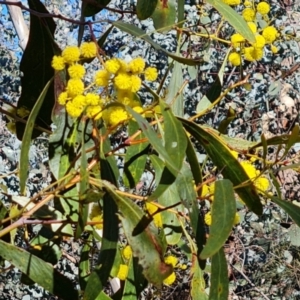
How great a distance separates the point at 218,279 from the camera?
79 cm

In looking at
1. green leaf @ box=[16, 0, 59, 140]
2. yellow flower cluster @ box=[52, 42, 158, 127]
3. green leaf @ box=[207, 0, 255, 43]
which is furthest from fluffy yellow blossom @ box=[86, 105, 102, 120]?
green leaf @ box=[16, 0, 59, 140]

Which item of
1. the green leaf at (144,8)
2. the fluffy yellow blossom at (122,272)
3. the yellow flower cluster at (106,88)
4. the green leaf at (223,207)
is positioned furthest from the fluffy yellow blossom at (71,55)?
the fluffy yellow blossom at (122,272)

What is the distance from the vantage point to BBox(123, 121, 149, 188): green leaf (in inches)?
34.5

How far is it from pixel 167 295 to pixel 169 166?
2.03 metres

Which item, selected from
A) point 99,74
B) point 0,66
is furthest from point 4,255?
point 0,66

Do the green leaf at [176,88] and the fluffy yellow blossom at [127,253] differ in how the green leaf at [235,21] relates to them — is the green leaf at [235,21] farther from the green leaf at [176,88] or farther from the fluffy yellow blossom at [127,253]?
the fluffy yellow blossom at [127,253]

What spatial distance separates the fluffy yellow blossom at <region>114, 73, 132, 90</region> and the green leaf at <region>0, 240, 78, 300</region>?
0.90ft

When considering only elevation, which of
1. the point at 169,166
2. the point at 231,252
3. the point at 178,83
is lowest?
the point at 231,252

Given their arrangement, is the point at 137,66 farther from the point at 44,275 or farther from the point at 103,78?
the point at 44,275

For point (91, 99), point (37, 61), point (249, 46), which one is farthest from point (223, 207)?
point (37, 61)

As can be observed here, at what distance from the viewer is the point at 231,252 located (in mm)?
2588

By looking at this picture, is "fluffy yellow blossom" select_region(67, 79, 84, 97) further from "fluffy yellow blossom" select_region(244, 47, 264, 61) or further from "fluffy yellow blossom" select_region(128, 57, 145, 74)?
"fluffy yellow blossom" select_region(244, 47, 264, 61)

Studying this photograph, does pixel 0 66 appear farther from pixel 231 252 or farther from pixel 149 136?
pixel 149 136

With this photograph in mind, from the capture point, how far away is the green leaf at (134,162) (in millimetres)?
876
